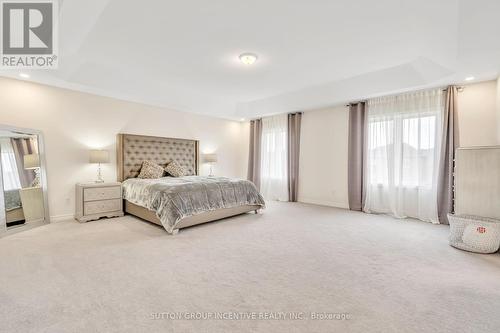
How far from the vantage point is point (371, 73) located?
448 centimetres

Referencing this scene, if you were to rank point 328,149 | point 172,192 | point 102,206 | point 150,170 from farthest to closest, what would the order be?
1. point 328,149
2. point 150,170
3. point 102,206
4. point 172,192

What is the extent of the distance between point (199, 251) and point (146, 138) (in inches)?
142

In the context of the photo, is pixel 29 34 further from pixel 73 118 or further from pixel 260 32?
pixel 260 32

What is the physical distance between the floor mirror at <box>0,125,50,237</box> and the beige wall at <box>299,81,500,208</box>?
5628 mm

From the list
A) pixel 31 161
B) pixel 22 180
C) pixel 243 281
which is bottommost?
pixel 243 281

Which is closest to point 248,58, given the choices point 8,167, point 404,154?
point 404,154

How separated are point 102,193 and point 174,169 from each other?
5.57 ft

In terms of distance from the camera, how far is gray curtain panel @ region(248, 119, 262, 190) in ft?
23.9

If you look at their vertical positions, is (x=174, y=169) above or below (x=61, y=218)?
above

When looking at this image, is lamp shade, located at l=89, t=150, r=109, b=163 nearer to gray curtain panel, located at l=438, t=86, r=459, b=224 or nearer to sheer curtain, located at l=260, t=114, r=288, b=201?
sheer curtain, located at l=260, t=114, r=288, b=201

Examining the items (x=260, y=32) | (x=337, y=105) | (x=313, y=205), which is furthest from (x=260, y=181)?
(x=260, y=32)

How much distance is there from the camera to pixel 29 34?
3023 mm

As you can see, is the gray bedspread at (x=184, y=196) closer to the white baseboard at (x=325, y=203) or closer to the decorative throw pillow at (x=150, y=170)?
the decorative throw pillow at (x=150, y=170)

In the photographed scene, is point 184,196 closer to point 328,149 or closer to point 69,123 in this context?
point 69,123
